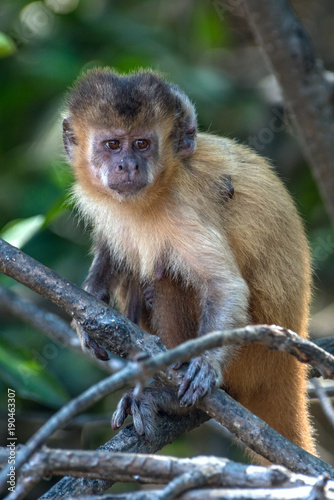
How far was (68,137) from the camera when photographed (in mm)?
5051

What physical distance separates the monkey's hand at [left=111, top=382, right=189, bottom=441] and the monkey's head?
1.32m

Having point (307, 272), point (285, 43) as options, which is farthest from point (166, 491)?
point (285, 43)

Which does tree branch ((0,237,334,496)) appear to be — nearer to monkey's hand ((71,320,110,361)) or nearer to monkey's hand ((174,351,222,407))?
monkey's hand ((174,351,222,407))

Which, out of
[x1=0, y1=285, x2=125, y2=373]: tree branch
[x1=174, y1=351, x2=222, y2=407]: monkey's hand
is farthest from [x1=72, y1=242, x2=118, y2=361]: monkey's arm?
[x1=174, y1=351, x2=222, y2=407]: monkey's hand

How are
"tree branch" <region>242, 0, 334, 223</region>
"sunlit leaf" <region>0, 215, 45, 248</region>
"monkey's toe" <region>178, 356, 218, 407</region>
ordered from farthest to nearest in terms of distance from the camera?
1. "tree branch" <region>242, 0, 334, 223</region>
2. "sunlit leaf" <region>0, 215, 45, 248</region>
3. "monkey's toe" <region>178, 356, 218, 407</region>

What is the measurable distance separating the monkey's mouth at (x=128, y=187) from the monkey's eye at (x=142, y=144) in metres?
0.35

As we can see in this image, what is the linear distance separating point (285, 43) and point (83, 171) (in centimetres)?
189

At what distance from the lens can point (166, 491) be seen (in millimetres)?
2477

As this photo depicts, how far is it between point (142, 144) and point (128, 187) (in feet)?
1.29

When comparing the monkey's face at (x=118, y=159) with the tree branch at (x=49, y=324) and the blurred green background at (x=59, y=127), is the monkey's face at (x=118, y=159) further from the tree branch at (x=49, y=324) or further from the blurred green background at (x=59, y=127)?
the tree branch at (x=49, y=324)

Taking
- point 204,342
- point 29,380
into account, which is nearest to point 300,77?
point 29,380

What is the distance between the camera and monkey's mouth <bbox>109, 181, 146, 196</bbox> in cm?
450

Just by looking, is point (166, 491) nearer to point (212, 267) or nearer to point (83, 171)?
point (212, 267)

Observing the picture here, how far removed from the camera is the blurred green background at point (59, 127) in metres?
6.13
